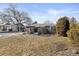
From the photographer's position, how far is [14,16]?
5523 mm

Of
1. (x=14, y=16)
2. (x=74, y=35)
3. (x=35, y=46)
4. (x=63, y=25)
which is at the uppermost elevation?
(x=14, y=16)

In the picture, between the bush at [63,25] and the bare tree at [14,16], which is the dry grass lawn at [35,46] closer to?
the bush at [63,25]

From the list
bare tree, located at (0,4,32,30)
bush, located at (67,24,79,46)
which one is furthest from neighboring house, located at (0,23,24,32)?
bush, located at (67,24,79,46)

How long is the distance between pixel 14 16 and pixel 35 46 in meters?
0.41

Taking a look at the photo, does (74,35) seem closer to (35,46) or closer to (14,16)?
(35,46)

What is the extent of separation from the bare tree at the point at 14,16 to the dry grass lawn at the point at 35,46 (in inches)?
7.1

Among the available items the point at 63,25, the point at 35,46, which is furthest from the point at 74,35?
the point at 35,46

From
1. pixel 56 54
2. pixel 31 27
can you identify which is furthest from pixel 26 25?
pixel 56 54

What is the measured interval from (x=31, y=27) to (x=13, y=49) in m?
0.32

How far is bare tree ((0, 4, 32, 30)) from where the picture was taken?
552cm

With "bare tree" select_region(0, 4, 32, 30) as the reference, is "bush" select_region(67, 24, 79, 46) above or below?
below

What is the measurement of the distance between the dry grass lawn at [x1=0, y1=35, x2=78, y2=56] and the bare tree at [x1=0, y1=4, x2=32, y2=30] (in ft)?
0.59

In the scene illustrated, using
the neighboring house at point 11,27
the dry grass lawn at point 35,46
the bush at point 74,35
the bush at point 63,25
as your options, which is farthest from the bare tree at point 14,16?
the bush at point 74,35

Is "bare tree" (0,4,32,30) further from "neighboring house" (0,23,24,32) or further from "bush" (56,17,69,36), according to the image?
"bush" (56,17,69,36)
